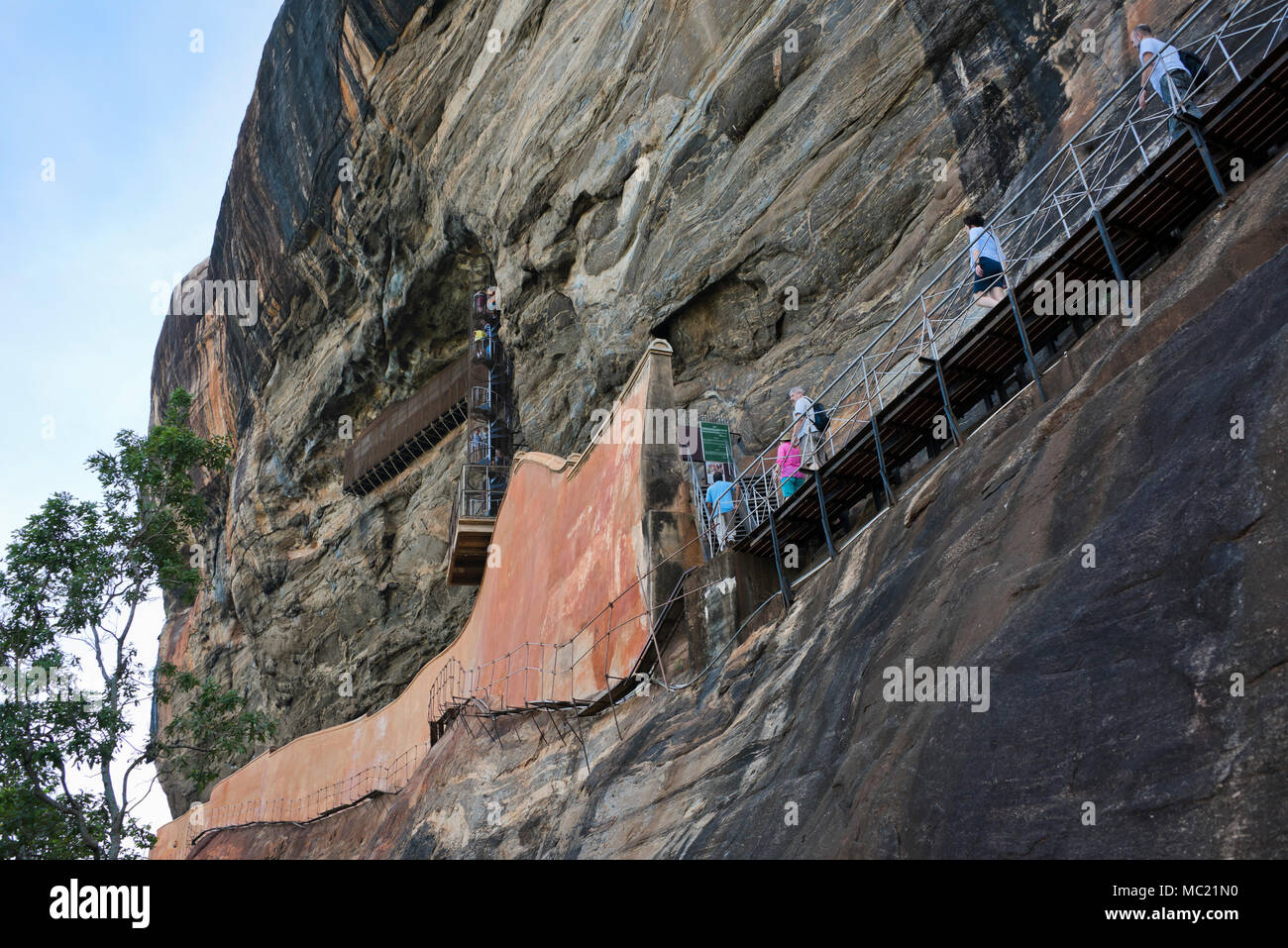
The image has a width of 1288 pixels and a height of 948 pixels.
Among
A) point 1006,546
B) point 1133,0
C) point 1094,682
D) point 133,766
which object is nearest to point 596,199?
point 1133,0

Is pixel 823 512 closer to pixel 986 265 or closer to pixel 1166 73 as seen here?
pixel 986 265

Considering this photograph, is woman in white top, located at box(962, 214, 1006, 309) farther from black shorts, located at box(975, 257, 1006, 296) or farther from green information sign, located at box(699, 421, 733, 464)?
A: green information sign, located at box(699, 421, 733, 464)

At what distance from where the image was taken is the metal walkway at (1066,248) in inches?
345

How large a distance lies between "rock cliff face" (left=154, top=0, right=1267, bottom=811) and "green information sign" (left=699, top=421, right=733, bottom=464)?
1183mm

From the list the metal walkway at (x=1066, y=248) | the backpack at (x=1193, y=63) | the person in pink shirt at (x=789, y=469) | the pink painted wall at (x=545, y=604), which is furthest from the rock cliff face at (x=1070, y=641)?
the pink painted wall at (x=545, y=604)

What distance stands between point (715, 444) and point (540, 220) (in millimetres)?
9809

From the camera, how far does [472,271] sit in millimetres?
29328

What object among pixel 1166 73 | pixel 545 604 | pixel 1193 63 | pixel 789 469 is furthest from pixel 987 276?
pixel 545 604

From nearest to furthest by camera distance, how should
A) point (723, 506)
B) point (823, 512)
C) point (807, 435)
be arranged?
point (823, 512) → point (807, 435) → point (723, 506)

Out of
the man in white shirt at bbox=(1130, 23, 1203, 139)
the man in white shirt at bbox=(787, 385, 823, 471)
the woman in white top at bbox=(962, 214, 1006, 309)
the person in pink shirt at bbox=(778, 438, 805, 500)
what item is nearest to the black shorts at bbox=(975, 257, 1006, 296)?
the woman in white top at bbox=(962, 214, 1006, 309)

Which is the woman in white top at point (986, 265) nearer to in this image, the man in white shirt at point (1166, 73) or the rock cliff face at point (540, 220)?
the man in white shirt at point (1166, 73)

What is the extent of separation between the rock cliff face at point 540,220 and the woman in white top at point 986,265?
9.17ft

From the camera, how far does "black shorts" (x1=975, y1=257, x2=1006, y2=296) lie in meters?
10.9

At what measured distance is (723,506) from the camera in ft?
45.9
